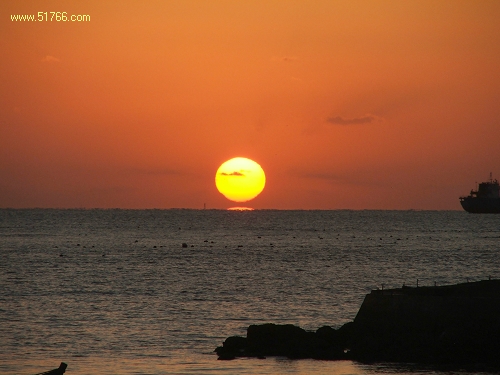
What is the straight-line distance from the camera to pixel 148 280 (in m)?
66.8

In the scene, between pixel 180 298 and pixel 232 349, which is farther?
pixel 180 298

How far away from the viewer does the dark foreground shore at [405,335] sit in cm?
→ 3206

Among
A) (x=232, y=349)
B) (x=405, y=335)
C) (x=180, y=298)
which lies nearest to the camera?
(x=405, y=335)

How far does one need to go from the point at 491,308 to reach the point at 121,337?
1681 centimetres

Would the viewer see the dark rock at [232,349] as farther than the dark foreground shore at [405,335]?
Yes

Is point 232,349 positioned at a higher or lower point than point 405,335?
lower

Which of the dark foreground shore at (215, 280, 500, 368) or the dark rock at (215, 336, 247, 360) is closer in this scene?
the dark foreground shore at (215, 280, 500, 368)

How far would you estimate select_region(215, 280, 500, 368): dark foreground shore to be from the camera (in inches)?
1262

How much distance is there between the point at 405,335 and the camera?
110 ft

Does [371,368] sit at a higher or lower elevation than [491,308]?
lower

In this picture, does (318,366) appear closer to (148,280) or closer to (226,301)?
(226,301)

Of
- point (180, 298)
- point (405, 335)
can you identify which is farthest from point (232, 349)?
point (180, 298)

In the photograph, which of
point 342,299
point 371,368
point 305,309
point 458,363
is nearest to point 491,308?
point 458,363

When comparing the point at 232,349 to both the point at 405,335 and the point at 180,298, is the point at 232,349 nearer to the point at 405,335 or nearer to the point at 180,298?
the point at 405,335
